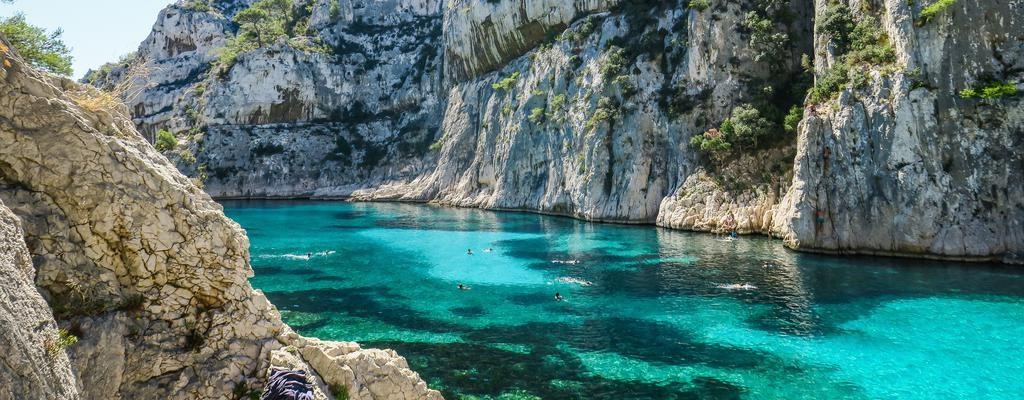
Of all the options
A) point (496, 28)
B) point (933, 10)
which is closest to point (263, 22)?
point (496, 28)

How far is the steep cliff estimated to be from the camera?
102ft

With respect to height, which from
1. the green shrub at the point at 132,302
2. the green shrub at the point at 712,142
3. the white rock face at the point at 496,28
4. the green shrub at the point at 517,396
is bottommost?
the green shrub at the point at 517,396

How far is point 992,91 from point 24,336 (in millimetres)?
39121

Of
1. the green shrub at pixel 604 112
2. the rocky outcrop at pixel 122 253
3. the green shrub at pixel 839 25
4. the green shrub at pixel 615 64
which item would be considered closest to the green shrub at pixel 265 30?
the green shrub at pixel 615 64

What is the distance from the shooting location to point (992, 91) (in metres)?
30.1

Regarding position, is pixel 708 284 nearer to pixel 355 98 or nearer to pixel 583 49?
pixel 583 49

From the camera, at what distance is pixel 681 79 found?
5200 cm

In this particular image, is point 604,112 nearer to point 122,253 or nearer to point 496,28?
point 496,28

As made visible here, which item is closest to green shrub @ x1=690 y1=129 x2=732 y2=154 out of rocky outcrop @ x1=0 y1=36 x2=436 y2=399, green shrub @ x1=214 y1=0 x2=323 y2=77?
rocky outcrop @ x1=0 y1=36 x2=436 y2=399

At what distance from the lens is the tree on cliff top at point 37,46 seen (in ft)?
32.6

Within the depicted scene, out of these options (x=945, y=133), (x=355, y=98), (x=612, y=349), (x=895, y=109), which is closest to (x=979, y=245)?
(x=945, y=133)

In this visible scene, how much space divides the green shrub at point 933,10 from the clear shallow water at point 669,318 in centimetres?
1329

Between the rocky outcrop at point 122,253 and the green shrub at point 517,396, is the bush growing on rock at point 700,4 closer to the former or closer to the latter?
the green shrub at point 517,396

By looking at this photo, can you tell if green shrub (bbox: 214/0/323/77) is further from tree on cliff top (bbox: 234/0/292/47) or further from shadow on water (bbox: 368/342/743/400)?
shadow on water (bbox: 368/342/743/400)
